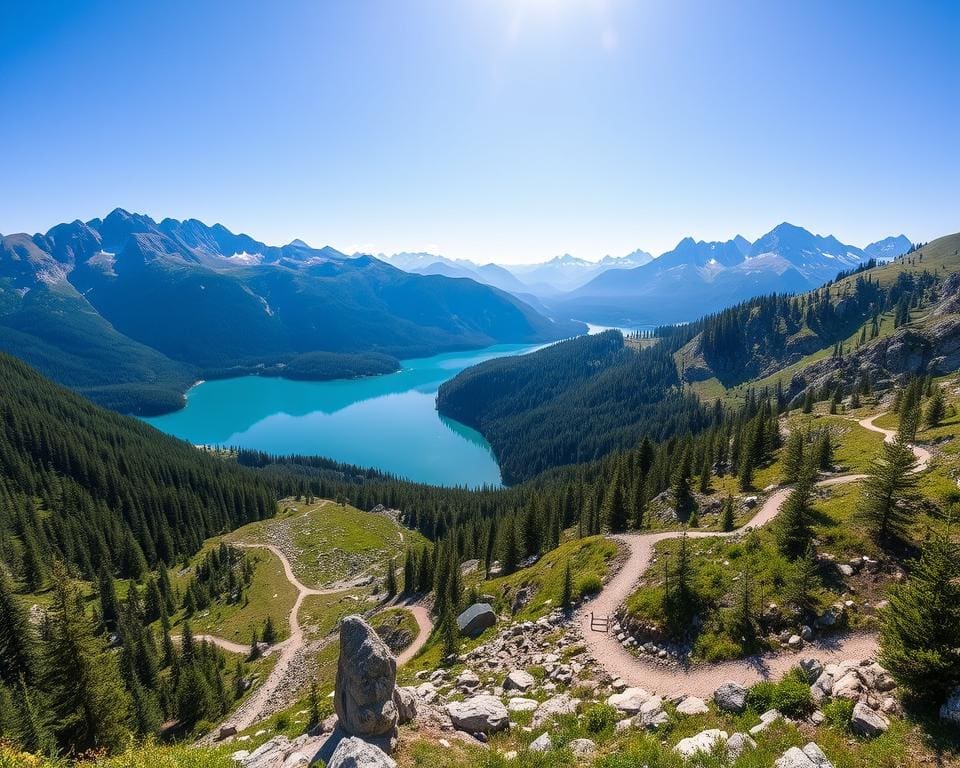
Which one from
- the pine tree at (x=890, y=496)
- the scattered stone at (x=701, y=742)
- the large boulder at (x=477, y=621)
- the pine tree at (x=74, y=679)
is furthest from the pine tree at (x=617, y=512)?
the pine tree at (x=74, y=679)

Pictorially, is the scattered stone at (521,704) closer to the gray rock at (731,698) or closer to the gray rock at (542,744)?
the gray rock at (542,744)

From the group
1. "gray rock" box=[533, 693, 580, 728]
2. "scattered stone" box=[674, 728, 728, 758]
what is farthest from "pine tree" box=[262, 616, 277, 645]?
"scattered stone" box=[674, 728, 728, 758]

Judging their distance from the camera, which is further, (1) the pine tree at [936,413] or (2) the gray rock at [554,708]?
(1) the pine tree at [936,413]

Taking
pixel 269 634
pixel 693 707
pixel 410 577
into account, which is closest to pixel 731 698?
pixel 693 707

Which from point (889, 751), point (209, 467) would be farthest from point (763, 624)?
point (209, 467)

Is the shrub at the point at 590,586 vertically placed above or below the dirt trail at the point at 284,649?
above

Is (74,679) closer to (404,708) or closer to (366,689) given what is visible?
(366,689)

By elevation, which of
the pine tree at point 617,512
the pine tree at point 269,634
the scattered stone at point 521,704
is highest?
the scattered stone at point 521,704

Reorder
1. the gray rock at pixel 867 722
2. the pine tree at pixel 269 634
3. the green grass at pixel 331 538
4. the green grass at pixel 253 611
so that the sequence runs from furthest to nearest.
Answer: the green grass at pixel 331 538
the green grass at pixel 253 611
the pine tree at pixel 269 634
the gray rock at pixel 867 722
